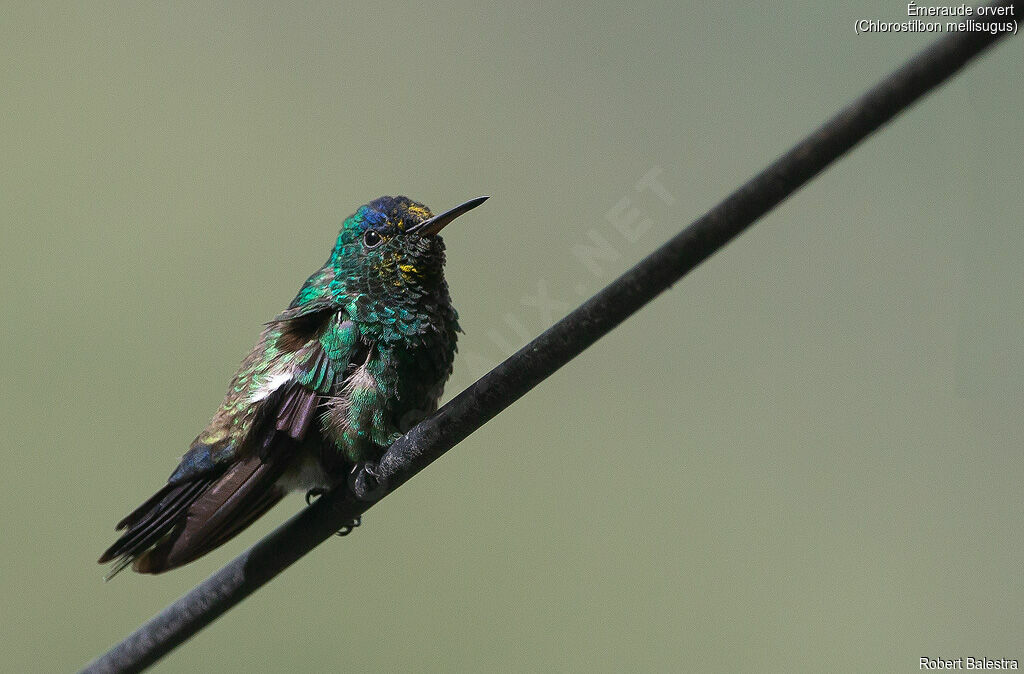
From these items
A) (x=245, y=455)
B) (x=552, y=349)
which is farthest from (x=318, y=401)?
(x=552, y=349)

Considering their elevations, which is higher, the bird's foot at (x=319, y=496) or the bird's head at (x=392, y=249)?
the bird's head at (x=392, y=249)

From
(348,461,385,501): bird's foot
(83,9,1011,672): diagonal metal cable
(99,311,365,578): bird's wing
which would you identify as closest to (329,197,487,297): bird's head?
(99,311,365,578): bird's wing

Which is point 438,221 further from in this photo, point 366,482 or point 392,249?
point 366,482

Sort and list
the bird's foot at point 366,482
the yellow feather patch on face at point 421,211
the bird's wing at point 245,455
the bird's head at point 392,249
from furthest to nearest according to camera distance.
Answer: the yellow feather patch on face at point 421,211 → the bird's head at point 392,249 → the bird's wing at point 245,455 → the bird's foot at point 366,482

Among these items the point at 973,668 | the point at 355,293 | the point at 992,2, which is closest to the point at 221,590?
the point at 355,293

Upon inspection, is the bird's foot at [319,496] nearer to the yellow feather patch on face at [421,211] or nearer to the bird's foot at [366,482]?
the bird's foot at [366,482]

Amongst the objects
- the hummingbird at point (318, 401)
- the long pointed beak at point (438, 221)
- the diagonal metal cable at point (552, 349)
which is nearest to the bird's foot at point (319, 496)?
the hummingbird at point (318, 401)
